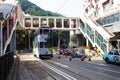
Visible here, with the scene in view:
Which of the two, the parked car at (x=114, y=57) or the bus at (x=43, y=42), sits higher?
the bus at (x=43, y=42)

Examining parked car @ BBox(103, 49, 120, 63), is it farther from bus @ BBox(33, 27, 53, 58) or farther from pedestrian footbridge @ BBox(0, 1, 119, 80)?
pedestrian footbridge @ BBox(0, 1, 119, 80)

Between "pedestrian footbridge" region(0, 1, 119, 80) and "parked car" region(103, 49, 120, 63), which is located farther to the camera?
"pedestrian footbridge" region(0, 1, 119, 80)

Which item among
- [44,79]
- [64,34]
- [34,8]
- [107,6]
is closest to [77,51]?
[107,6]

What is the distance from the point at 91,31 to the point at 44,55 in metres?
23.1

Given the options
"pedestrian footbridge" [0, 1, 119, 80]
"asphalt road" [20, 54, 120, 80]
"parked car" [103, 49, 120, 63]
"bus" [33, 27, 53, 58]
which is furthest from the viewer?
"pedestrian footbridge" [0, 1, 119, 80]

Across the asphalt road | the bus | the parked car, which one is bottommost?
the asphalt road

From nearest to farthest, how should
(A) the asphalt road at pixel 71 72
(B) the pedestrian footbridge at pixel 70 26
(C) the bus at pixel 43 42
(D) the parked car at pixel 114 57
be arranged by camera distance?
1. (A) the asphalt road at pixel 71 72
2. (D) the parked car at pixel 114 57
3. (C) the bus at pixel 43 42
4. (B) the pedestrian footbridge at pixel 70 26

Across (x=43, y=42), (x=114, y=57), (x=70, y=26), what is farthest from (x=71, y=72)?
(x=70, y=26)

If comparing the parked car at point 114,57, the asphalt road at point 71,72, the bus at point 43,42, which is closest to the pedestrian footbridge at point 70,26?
the bus at point 43,42

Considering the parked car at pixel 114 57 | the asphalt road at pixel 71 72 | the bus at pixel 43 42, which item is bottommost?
the asphalt road at pixel 71 72

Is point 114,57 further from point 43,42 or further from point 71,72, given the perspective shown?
point 43,42

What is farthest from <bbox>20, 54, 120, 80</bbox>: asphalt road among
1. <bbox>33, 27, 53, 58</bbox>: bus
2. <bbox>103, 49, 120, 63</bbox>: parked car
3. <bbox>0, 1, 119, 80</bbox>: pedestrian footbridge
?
<bbox>0, 1, 119, 80</bbox>: pedestrian footbridge

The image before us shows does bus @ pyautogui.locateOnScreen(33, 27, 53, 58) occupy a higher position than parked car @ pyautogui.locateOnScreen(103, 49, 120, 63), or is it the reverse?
bus @ pyautogui.locateOnScreen(33, 27, 53, 58)

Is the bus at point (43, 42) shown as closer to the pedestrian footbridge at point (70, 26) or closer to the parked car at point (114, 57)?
the pedestrian footbridge at point (70, 26)
